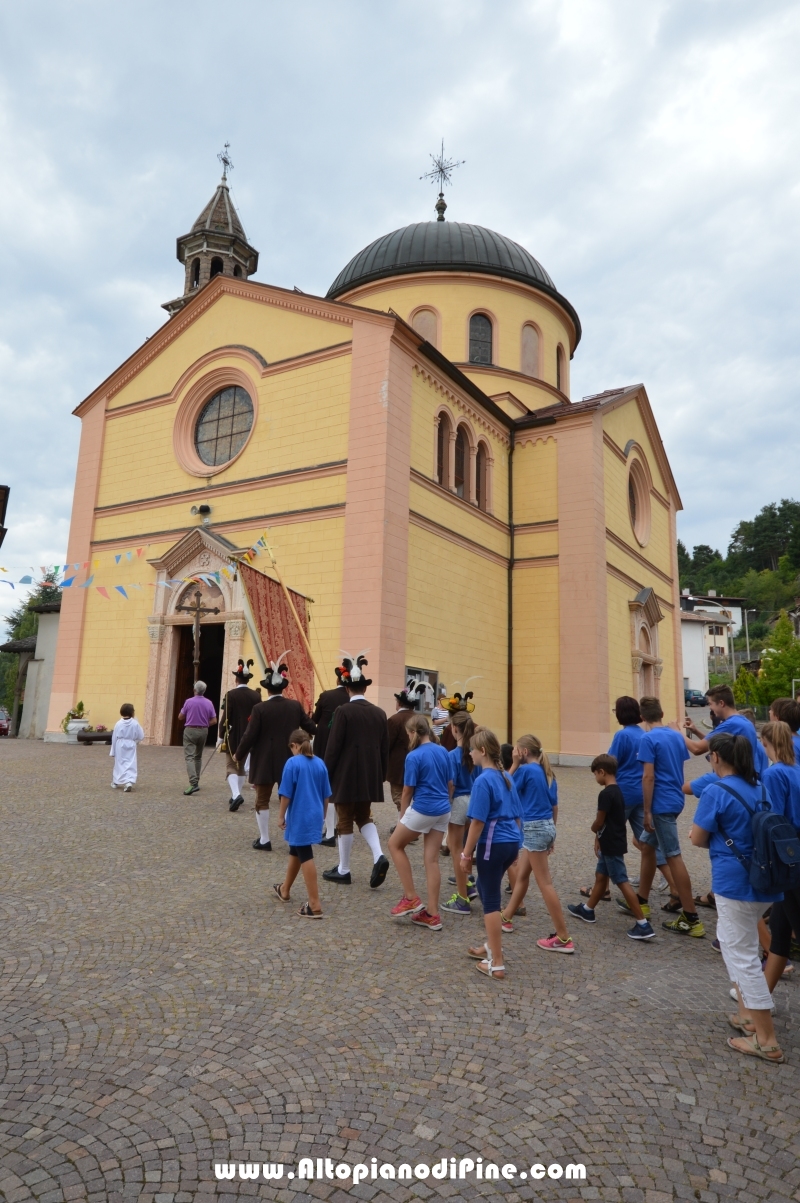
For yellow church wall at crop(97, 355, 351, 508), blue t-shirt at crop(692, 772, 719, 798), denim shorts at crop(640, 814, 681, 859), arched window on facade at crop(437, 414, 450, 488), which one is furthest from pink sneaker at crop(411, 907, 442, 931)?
arched window on facade at crop(437, 414, 450, 488)

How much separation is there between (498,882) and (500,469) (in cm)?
1726

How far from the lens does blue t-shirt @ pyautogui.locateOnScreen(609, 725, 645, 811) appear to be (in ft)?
20.5

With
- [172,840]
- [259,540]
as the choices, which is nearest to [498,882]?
[172,840]

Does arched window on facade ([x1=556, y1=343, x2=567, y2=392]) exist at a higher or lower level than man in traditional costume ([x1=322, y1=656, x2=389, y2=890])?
higher

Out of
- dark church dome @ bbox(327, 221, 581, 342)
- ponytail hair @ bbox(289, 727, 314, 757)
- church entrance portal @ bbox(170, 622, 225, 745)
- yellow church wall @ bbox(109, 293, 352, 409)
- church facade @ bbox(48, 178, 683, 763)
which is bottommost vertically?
ponytail hair @ bbox(289, 727, 314, 757)

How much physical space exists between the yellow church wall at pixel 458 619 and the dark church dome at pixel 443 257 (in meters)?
10.7

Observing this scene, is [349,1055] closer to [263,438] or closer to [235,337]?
[263,438]

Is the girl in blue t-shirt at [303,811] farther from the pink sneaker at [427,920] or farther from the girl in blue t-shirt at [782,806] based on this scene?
the girl in blue t-shirt at [782,806]

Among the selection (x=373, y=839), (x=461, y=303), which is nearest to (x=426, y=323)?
(x=461, y=303)

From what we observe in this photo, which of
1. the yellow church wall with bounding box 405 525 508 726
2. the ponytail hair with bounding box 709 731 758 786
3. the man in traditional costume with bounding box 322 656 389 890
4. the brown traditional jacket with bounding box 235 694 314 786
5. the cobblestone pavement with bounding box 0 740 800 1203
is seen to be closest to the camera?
the cobblestone pavement with bounding box 0 740 800 1203

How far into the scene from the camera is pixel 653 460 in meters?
27.0

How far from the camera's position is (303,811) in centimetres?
558

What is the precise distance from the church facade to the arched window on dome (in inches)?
17.3

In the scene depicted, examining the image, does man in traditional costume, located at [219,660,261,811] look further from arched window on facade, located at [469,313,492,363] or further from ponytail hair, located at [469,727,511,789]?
arched window on facade, located at [469,313,492,363]
